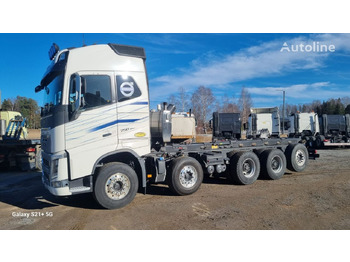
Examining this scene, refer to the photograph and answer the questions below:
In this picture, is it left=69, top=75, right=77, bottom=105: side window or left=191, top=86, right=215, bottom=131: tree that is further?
left=191, top=86, right=215, bottom=131: tree

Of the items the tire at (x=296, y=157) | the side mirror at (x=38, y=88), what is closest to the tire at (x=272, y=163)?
the tire at (x=296, y=157)

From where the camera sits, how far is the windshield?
521 centimetres

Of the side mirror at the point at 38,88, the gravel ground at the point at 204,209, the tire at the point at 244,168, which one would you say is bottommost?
the gravel ground at the point at 204,209

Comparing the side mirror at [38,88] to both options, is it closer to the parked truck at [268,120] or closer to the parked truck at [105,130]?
the parked truck at [105,130]

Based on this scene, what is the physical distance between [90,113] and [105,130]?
49 centimetres

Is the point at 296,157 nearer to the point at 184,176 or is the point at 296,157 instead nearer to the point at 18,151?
the point at 184,176

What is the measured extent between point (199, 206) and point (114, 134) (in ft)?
8.56

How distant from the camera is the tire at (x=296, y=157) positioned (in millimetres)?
9062

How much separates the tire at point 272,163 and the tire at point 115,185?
4.82 meters

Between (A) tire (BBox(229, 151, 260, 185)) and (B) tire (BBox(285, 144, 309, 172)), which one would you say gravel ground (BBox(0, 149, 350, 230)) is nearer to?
(A) tire (BBox(229, 151, 260, 185))

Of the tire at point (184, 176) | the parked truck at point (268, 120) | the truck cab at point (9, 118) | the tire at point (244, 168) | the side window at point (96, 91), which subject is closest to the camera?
the side window at point (96, 91)

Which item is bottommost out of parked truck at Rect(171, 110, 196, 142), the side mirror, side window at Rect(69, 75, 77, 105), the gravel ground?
the gravel ground

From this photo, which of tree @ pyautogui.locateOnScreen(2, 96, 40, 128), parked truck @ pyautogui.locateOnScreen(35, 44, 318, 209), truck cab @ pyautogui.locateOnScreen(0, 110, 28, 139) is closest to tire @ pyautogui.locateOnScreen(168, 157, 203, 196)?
parked truck @ pyautogui.locateOnScreen(35, 44, 318, 209)

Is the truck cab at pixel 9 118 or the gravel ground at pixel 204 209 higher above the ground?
the truck cab at pixel 9 118
